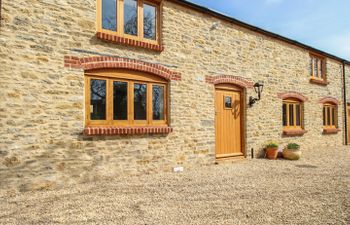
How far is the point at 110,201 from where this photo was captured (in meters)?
4.04

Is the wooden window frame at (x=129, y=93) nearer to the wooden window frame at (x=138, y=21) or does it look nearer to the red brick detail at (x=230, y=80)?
the wooden window frame at (x=138, y=21)

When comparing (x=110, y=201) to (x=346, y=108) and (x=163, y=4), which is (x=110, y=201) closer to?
(x=163, y=4)

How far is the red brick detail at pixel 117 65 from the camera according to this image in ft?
16.4

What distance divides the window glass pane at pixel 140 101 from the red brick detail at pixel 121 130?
36 centimetres

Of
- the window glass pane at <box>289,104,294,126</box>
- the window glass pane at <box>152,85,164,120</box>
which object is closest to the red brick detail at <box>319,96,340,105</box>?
the window glass pane at <box>289,104,294,126</box>

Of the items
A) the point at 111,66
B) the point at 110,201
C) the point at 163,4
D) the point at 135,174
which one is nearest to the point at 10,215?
the point at 110,201

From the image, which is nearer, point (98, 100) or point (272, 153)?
point (98, 100)

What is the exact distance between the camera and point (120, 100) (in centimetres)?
562

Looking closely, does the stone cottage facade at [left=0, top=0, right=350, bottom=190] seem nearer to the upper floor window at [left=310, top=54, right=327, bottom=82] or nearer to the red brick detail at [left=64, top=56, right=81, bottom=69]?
the red brick detail at [left=64, top=56, right=81, bottom=69]

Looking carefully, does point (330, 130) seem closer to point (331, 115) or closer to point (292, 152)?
point (331, 115)

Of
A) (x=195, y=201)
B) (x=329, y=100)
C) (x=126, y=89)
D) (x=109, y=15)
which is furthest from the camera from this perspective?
(x=329, y=100)

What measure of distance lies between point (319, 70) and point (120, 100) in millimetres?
10476

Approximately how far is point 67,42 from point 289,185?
18.6 ft

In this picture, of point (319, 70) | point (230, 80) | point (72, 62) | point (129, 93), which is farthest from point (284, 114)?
point (72, 62)
